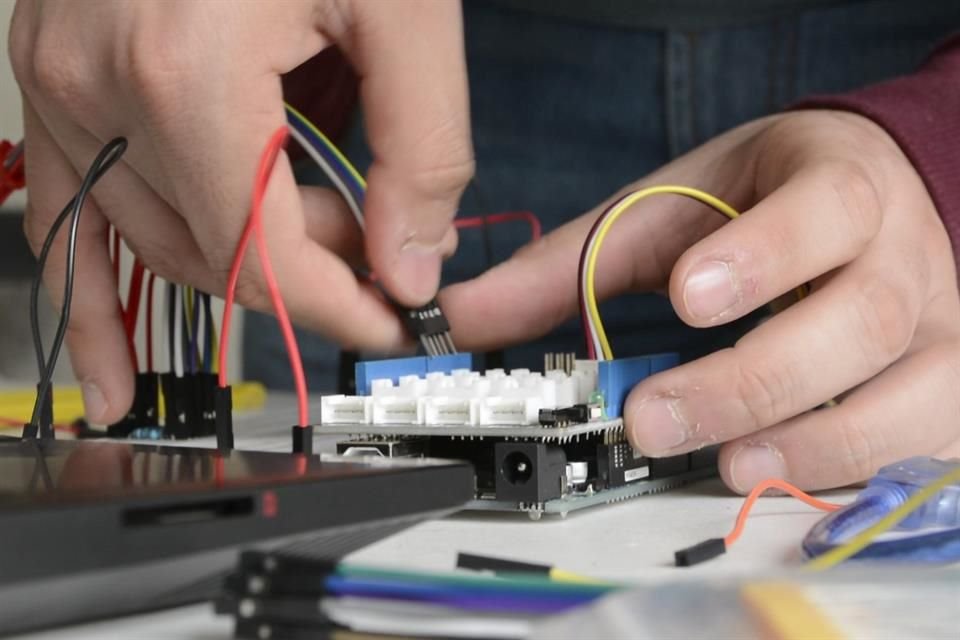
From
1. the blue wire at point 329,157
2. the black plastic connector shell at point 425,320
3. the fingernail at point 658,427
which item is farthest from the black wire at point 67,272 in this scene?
the fingernail at point 658,427

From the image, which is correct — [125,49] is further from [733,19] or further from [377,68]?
[733,19]

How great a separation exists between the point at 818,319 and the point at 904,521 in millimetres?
208

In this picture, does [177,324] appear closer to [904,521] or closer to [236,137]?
[236,137]

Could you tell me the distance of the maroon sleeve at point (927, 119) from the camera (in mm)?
808

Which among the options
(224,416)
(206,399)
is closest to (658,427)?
(224,416)

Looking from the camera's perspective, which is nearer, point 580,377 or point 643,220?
point 580,377

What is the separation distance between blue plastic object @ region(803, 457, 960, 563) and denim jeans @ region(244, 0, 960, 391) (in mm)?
675

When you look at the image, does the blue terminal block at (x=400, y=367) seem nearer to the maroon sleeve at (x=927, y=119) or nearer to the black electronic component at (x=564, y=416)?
the black electronic component at (x=564, y=416)

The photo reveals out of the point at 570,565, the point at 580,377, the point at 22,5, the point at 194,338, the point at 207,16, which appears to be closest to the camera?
the point at 570,565

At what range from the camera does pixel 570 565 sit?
46cm

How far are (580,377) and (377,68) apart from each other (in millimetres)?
299

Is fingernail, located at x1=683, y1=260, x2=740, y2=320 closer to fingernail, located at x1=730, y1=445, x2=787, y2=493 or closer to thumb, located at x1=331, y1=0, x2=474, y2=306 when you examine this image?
fingernail, located at x1=730, y1=445, x2=787, y2=493

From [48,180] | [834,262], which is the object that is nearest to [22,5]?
[48,180]

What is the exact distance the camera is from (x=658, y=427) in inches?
23.9
